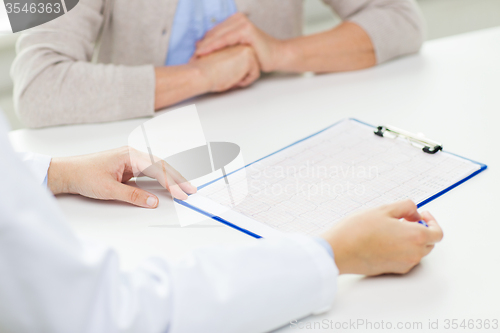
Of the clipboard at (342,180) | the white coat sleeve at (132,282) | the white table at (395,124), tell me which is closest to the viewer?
the white coat sleeve at (132,282)

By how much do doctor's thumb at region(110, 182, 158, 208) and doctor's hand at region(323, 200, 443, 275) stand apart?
313 millimetres

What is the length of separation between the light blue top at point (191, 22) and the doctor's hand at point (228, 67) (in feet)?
0.35

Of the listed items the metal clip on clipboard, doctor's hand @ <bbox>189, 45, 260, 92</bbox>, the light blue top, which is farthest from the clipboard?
the light blue top

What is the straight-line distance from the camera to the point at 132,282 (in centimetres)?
51

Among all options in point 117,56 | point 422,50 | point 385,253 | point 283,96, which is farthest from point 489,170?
point 117,56

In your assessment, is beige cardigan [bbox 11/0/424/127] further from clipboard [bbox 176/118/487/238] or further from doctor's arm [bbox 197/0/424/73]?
clipboard [bbox 176/118/487/238]

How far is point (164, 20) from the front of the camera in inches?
50.5

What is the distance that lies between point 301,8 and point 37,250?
1274mm

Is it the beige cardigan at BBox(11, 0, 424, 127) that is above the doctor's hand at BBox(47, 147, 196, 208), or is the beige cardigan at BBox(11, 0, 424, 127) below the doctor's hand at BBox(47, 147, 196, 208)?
above

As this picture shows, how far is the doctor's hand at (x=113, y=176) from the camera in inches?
31.5

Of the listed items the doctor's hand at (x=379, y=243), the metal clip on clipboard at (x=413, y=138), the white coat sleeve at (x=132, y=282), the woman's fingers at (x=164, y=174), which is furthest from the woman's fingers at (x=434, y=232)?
the woman's fingers at (x=164, y=174)

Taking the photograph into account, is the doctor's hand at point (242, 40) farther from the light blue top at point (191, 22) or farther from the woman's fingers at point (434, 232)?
the woman's fingers at point (434, 232)

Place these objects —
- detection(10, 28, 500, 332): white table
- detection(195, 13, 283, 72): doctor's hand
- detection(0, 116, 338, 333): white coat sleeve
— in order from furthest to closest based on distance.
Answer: detection(195, 13, 283, 72): doctor's hand < detection(10, 28, 500, 332): white table < detection(0, 116, 338, 333): white coat sleeve

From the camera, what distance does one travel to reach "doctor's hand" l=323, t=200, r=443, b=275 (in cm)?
60
